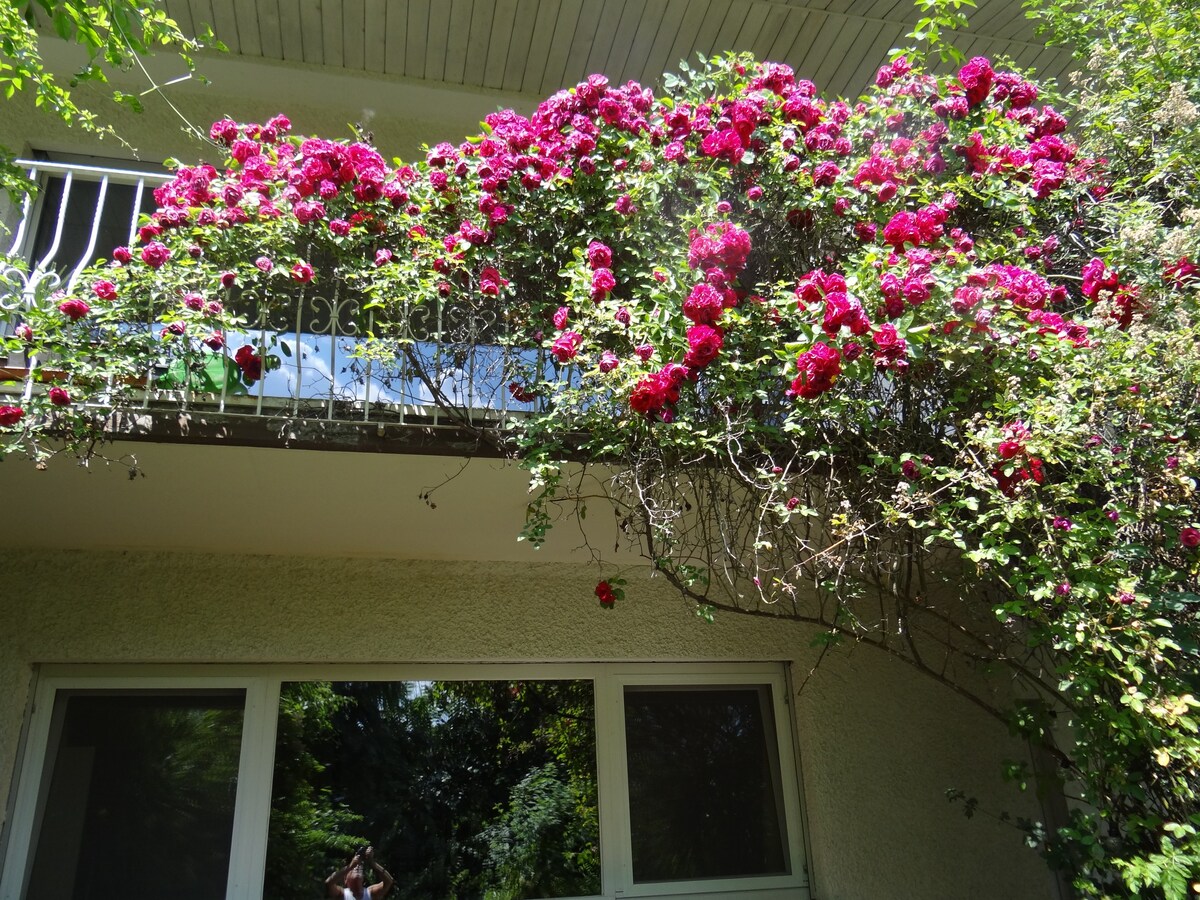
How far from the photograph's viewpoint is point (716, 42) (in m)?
5.79

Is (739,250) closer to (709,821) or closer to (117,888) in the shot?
(709,821)

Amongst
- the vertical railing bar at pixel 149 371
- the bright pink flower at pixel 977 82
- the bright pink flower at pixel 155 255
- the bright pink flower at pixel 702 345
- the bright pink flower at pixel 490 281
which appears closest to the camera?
the bright pink flower at pixel 702 345

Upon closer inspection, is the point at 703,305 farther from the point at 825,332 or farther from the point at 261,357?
the point at 261,357

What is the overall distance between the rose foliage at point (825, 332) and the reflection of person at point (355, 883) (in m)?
1.97

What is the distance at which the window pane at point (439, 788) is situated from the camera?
4297mm

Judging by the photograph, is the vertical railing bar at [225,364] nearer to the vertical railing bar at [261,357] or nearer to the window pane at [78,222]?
the vertical railing bar at [261,357]

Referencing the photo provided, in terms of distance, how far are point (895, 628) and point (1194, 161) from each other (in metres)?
2.80

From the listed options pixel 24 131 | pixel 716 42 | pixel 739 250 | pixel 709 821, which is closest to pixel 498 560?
pixel 709 821

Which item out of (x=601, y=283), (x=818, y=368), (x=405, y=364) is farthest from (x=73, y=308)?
(x=818, y=368)

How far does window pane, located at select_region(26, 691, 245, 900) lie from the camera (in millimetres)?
3996

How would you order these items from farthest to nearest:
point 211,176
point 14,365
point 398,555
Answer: point 398,555 → point 14,365 → point 211,176

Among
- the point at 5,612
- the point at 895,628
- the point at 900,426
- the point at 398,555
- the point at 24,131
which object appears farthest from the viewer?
the point at 24,131

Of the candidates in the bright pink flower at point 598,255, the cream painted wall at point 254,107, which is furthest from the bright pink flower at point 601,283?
the cream painted wall at point 254,107

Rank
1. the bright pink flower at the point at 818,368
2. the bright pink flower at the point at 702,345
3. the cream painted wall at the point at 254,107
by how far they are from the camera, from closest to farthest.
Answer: the bright pink flower at the point at 818,368, the bright pink flower at the point at 702,345, the cream painted wall at the point at 254,107
